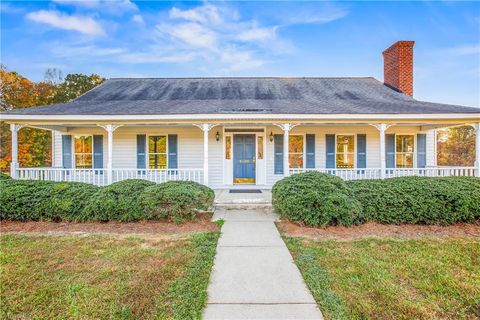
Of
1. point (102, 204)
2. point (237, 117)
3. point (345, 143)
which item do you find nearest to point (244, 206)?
point (237, 117)

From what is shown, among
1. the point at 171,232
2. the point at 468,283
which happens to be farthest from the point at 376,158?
the point at 171,232

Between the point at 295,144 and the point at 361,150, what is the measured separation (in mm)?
2920

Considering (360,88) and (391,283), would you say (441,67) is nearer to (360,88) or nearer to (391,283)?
(360,88)

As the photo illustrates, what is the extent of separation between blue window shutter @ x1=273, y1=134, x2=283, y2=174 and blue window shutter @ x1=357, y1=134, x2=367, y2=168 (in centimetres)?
345

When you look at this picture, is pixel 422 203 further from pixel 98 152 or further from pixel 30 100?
pixel 30 100

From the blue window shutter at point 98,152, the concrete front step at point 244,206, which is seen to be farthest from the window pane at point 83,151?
the concrete front step at point 244,206

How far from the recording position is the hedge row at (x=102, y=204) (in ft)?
20.6

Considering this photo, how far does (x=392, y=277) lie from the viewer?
3584 millimetres

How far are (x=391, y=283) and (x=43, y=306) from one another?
4.36m

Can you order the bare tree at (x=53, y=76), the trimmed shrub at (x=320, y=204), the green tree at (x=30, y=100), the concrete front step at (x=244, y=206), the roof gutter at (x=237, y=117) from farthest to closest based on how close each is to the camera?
the bare tree at (x=53, y=76) < the green tree at (x=30, y=100) < the roof gutter at (x=237, y=117) < the concrete front step at (x=244, y=206) < the trimmed shrub at (x=320, y=204)

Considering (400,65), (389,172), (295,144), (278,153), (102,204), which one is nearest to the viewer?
(102,204)

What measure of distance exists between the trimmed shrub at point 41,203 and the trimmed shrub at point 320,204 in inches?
205

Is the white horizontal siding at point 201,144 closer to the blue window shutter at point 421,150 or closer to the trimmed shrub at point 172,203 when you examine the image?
the blue window shutter at point 421,150

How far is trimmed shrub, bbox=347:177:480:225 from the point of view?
603cm
